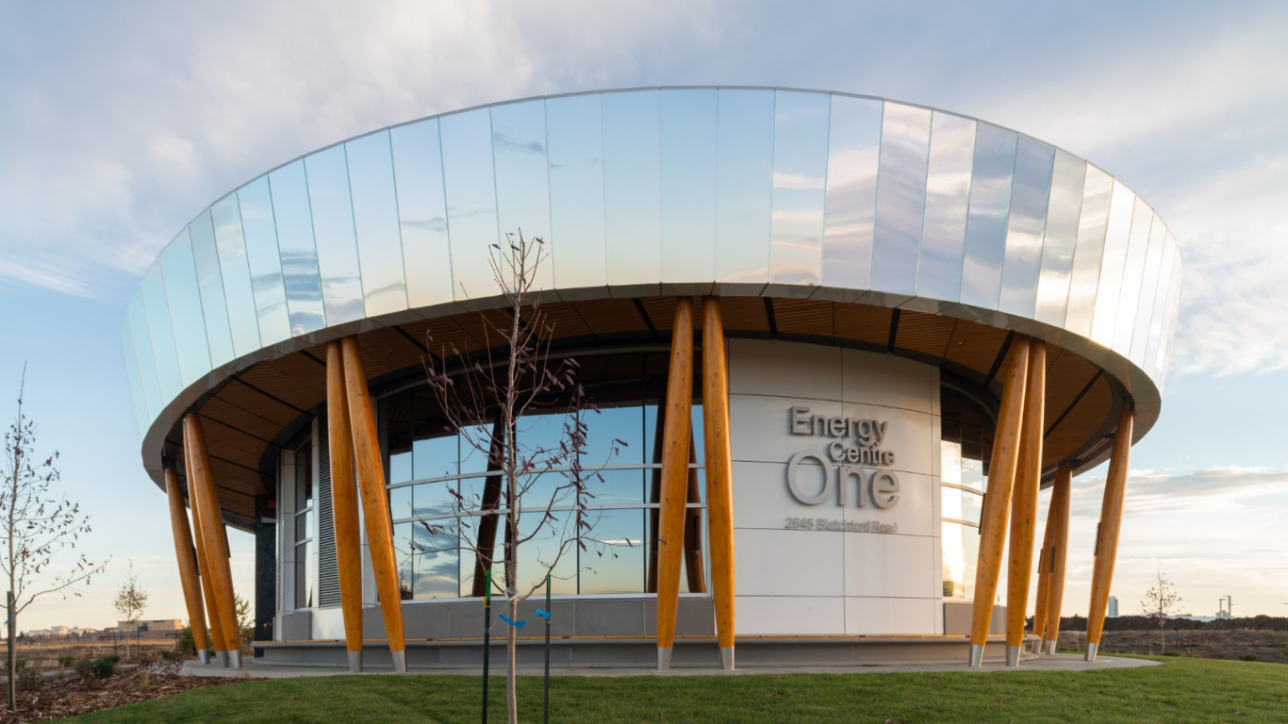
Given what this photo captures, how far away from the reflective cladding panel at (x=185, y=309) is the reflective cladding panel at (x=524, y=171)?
381 inches

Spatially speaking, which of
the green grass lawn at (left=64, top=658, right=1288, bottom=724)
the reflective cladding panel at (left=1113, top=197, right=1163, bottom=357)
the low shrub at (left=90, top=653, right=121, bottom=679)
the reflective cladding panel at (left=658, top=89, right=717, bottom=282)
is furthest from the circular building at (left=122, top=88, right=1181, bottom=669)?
the low shrub at (left=90, top=653, right=121, bottom=679)

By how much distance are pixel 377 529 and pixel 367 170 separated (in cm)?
732

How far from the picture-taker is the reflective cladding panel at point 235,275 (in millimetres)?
24062

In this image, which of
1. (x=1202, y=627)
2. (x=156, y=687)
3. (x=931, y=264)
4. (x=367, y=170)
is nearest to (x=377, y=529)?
(x=156, y=687)

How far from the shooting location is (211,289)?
2531cm

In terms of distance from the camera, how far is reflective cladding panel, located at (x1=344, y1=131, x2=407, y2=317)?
845 inches

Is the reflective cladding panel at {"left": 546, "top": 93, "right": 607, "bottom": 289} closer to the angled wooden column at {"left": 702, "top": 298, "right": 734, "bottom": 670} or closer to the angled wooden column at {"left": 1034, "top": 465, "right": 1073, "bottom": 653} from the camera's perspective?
the angled wooden column at {"left": 702, "top": 298, "right": 734, "bottom": 670}

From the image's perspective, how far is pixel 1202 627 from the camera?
55.7 m

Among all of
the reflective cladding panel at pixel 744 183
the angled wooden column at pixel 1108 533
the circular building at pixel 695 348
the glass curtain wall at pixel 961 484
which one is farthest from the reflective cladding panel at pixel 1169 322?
the reflective cladding panel at pixel 744 183

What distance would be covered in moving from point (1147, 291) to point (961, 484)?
21.1 ft

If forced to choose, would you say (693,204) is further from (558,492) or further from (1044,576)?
(1044,576)

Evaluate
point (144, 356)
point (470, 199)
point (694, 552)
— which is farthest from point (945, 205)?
point (144, 356)

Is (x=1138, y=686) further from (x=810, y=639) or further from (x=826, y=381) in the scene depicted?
(x=826, y=381)

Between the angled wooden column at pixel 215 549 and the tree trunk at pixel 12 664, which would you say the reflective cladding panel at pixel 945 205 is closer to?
the tree trunk at pixel 12 664
